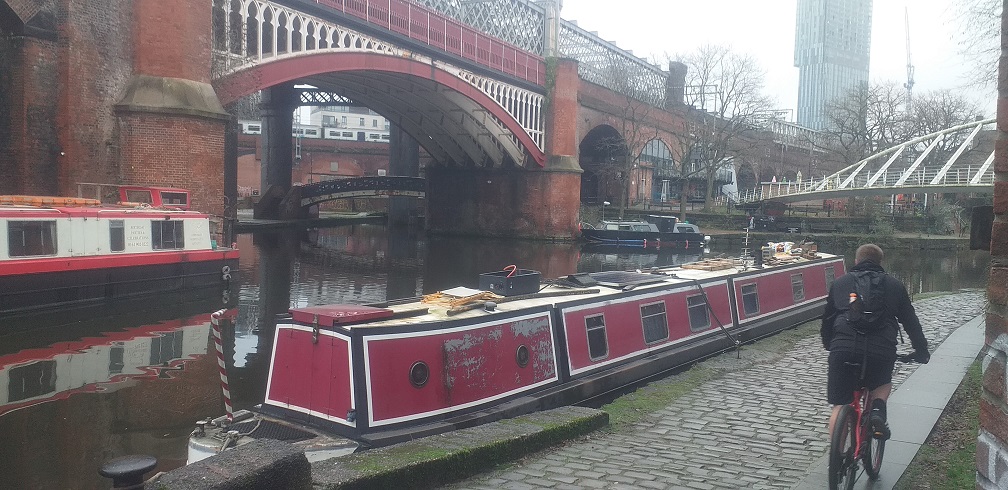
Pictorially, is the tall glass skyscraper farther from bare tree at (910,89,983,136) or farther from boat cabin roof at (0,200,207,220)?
boat cabin roof at (0,200,207,220)

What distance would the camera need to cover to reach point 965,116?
47.5 metres

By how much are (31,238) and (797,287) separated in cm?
1367

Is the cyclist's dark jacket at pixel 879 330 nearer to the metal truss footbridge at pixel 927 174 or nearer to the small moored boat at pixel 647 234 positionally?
the small moored boat at pixel 647 234

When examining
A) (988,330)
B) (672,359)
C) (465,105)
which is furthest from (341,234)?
(988,330)

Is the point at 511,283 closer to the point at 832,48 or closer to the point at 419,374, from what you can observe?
the point at 419,374

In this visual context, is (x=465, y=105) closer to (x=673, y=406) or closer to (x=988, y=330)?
(x=673, y=406)

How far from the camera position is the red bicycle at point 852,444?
4715 millimetres

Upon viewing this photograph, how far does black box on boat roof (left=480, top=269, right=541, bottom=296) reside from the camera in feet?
29.8

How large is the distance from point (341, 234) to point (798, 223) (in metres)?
23.9

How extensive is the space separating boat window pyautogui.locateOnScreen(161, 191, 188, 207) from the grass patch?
49.8 ft

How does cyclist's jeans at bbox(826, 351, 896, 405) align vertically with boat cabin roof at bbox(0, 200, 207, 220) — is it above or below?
below

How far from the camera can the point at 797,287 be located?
14.5 m

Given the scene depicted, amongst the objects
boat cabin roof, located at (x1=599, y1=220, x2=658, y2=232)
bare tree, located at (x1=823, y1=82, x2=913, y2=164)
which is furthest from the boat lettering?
bare tree, located at (x1=823, y1=82, x2=913, y2=164)

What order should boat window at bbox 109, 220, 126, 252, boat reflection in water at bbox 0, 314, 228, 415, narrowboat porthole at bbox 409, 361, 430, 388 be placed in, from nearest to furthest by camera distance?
narrowboat porthole at bbox 409, 361, 430, 388
boat reflection in water at bbox 0, 314, 228, 415
boat window at bbox 109, 220, 126, 252
